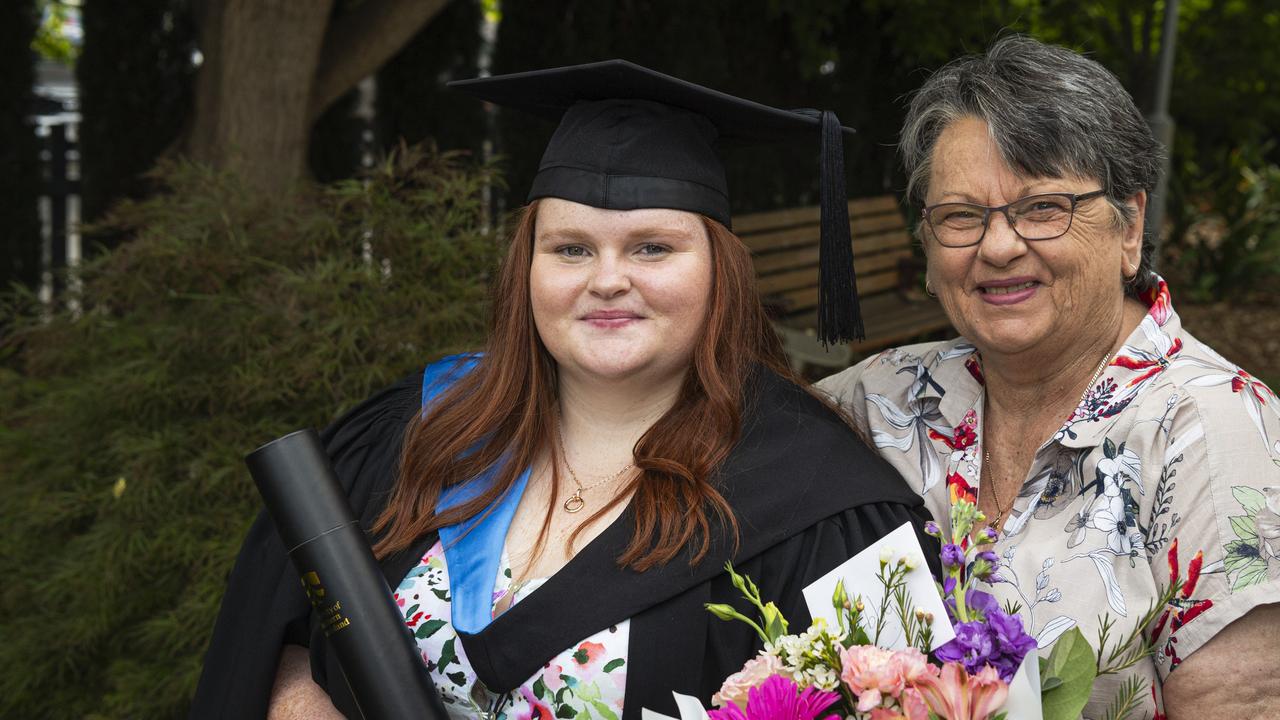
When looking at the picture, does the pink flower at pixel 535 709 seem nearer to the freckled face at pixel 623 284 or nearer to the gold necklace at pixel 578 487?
the gold necklace at pixel 578 487

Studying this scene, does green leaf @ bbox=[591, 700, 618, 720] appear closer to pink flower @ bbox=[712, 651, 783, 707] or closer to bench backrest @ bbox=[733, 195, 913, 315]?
pink flower @ bbox=[712, 651, 783, 707]

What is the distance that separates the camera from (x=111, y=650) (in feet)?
10.7

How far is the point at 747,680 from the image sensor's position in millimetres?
1322

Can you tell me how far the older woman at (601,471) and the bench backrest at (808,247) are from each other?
10.4ft

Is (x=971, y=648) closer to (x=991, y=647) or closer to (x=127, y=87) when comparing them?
(x=991, y=647)

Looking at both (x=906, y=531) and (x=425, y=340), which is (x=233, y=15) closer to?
(x=425, y=340)

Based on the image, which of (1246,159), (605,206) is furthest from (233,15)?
(1246,159)

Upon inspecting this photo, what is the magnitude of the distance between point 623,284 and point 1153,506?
2.92 ft

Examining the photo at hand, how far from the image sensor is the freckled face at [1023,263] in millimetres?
1973

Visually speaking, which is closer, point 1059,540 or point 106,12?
point 1059,540

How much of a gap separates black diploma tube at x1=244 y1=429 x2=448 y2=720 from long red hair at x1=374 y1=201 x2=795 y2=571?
1.06ft

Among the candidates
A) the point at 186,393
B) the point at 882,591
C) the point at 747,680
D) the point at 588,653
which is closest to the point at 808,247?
the point at 186,393

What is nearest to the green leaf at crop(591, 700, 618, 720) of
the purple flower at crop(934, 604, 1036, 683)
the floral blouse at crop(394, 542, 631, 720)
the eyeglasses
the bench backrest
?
the floral blouse at crop(394, 542, 631, 720)

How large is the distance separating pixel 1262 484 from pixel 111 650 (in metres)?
2.84
